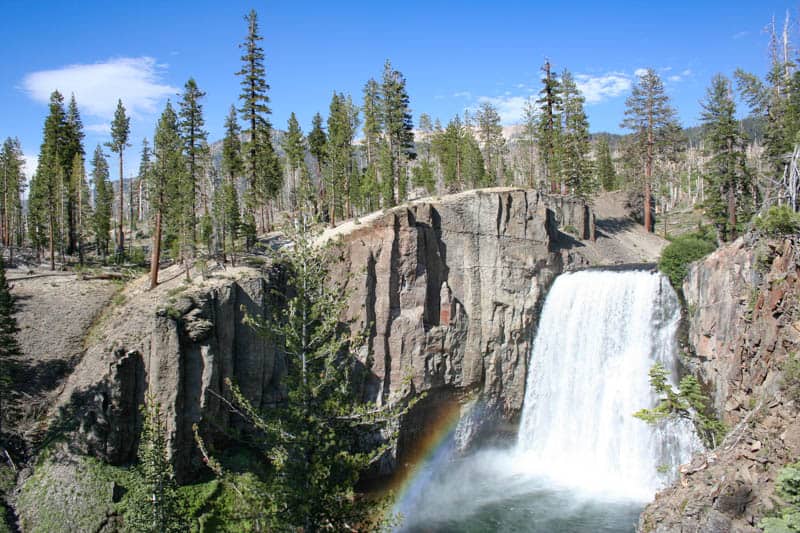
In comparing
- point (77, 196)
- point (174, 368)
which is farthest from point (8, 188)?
point (174, 368)

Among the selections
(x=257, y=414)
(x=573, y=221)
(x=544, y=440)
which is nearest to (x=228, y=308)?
(x=257, y=414)

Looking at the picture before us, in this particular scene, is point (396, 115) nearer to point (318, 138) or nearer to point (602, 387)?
point (318, 138)

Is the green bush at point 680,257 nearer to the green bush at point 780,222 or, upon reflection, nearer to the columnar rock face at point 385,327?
the columnar rock face at point 385,327

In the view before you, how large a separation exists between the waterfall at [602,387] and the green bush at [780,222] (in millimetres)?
10544

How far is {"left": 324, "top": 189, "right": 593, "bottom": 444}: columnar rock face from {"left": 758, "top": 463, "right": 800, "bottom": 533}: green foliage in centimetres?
2262

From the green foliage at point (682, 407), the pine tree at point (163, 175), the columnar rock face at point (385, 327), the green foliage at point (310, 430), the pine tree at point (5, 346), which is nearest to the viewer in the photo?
the green foliage at point (310, 430)

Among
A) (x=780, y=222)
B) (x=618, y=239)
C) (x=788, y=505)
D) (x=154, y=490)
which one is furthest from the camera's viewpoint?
(x=618, y=239)

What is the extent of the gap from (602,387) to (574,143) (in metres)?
25.4

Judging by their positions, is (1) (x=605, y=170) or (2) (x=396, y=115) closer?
(2) (x=396, y=115)

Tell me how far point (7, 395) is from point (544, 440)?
29.4 m

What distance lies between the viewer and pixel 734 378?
74.4 feet

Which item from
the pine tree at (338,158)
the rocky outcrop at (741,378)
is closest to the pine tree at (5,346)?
the pine tree at (338,158)

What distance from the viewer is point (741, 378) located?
22.2 meters

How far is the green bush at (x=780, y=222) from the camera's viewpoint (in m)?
18.9
